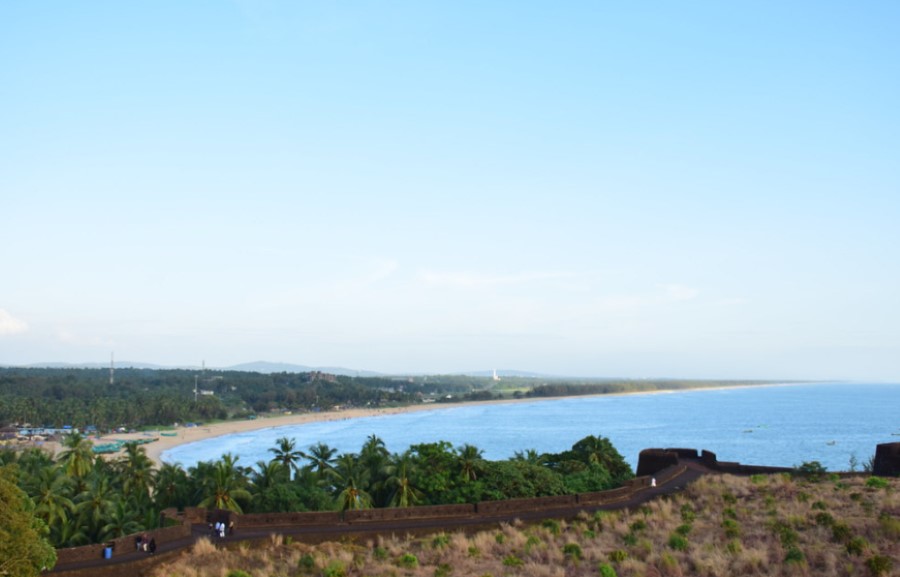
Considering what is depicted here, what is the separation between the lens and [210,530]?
29.8m

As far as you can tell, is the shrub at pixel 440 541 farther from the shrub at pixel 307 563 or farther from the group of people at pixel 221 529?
the group of people at pixel 221 529

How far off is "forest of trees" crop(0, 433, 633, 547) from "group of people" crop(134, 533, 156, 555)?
33.0 feet

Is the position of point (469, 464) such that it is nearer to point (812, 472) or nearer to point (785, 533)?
point (812, 472)

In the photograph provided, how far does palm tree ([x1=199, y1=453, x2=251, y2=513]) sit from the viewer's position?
3906cm

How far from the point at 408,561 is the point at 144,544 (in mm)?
8897

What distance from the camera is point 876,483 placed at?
115 ft

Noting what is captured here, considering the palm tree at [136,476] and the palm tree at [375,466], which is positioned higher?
the palm tree at [375,466]

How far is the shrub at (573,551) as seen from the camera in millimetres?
24703

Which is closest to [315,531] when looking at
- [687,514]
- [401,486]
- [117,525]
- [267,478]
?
[401,486]

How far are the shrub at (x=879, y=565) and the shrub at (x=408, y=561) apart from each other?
1283 centimetres

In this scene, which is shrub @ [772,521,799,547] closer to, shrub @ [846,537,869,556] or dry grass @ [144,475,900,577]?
dry grass @ [144,475,900,577]

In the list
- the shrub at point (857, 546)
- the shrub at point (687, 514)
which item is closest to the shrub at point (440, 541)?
the shrub at point (687, 514)

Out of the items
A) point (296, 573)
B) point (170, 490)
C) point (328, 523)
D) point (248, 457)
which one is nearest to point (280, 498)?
point (328, 523)

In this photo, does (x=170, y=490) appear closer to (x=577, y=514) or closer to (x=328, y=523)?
(x=328, y=523)
